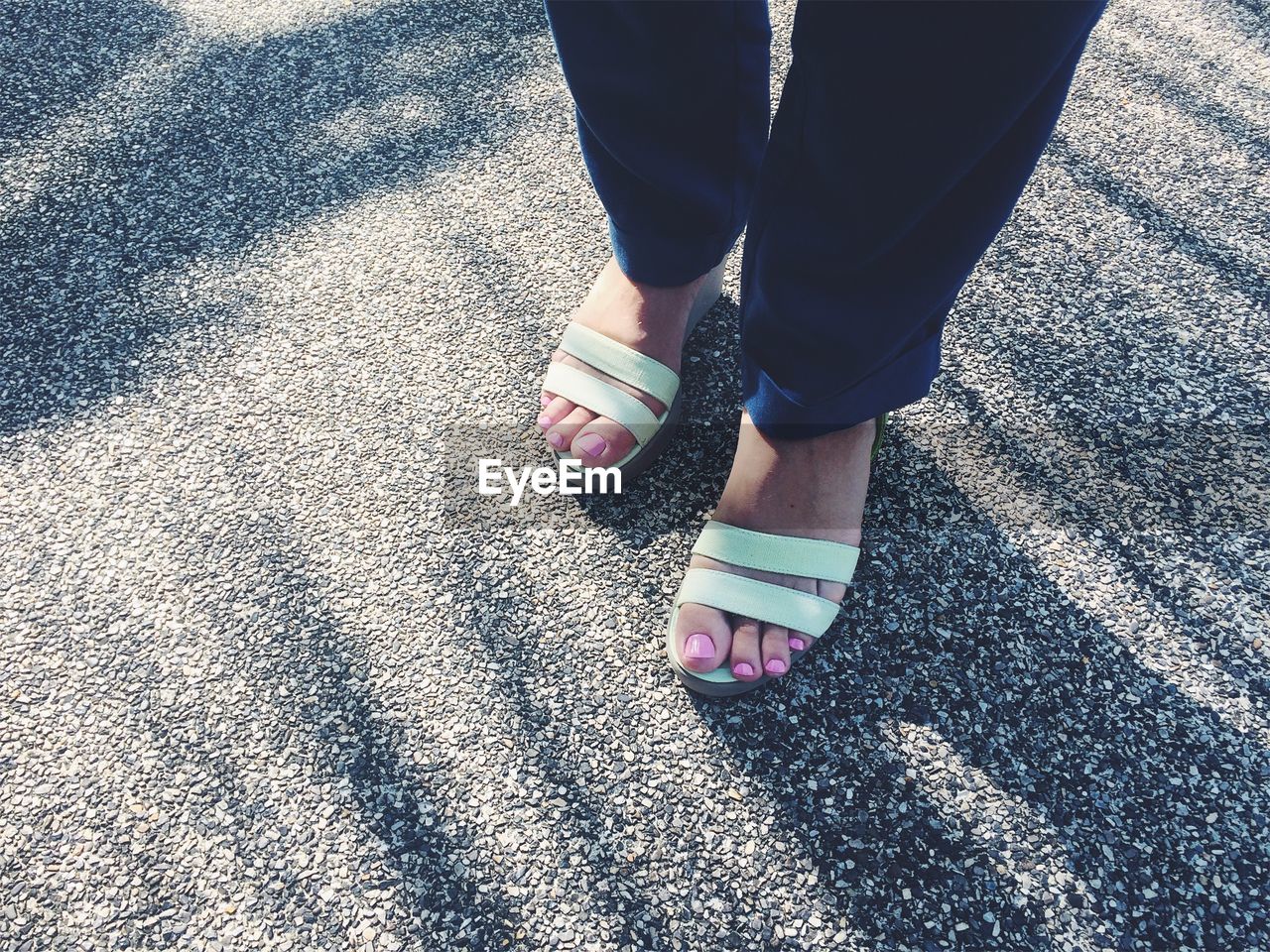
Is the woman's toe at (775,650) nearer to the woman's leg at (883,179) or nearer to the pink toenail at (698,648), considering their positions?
the pink toenail at (698,648)

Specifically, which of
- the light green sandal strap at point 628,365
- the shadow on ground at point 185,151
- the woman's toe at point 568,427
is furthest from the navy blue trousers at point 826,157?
the shadow on ground at point 185,151

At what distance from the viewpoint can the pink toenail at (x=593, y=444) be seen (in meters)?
1.08

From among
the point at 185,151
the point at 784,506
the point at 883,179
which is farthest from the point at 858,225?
the point at 185,151

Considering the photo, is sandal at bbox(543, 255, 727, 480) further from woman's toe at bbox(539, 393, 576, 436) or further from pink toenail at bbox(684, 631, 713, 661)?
pink toenail at bbox(684, 631, 713, 661)

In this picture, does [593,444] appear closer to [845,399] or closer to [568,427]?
[568,427]

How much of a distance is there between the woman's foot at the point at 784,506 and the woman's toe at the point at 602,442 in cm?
15

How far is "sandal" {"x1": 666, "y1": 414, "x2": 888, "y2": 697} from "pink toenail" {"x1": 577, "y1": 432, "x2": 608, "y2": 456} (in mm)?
188

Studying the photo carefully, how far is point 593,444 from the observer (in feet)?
3.53

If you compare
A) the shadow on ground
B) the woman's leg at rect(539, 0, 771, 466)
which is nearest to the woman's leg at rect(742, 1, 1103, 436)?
the woman's leg at rect(539, 0, 771, 466)

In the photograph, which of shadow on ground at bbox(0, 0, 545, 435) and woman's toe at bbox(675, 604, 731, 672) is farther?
shadow on ground at bbox(0, 0, 545, 435)

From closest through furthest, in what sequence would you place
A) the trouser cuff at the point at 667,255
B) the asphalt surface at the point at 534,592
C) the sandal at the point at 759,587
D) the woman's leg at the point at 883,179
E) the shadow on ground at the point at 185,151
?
the woman's leg at the point at 883,179 → the asphalt surface at the point at 534,592 → the sandal at the point at 759,587 → the trouser cuff at the point at 667,255 → the shadow on ground at the point at 185,151

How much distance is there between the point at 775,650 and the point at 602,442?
0.35 meters

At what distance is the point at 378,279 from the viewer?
1.36 m

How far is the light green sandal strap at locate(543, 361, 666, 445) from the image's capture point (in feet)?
3.59
